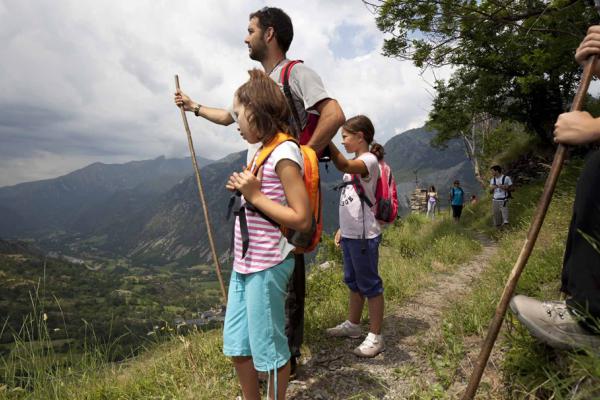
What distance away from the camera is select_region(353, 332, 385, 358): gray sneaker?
126 inches

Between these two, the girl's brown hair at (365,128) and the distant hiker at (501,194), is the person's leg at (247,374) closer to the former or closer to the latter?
the girl's brown hair at (365,128)

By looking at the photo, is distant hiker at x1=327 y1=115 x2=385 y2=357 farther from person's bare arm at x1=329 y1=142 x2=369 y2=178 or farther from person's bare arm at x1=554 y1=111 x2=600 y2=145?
person's bare arm at x1=554 y1=111 x2=600 y2=145

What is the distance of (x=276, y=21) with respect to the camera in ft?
8.71

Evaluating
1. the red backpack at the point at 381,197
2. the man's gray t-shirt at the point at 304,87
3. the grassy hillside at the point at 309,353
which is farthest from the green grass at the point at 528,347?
the man's gray t-shirt at the point at 304,87

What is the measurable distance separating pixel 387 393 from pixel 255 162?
199 centimetres

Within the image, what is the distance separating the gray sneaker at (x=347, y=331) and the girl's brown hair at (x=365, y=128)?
1.78 metres

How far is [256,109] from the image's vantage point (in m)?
2.02

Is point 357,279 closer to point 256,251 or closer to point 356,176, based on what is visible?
point 356,176

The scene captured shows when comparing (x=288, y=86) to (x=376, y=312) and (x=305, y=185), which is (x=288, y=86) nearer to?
(x=305, y=185)

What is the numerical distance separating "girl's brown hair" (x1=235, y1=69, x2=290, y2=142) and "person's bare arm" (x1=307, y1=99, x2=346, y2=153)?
1.38 ft

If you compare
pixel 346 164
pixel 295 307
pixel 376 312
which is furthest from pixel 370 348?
pixel 346 164

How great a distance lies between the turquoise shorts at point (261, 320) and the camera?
198 centimetres

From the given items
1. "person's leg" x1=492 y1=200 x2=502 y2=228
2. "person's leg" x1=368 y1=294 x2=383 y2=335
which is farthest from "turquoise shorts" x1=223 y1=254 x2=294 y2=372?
"person's leg" x1=492 y1=200 x2=502 y2=228

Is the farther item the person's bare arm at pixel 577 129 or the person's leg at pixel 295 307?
the person's leg at pixel 295 307
